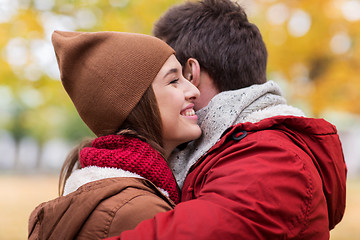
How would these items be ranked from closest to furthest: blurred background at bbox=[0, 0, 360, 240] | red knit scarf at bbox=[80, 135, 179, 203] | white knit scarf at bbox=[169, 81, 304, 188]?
red knit scarf at bbox=[80, 135, 179, 203] → white knit scarf at bbox=[169, 81, 304, 188] → blurred background at bbox=[0, 0, 360, 240]

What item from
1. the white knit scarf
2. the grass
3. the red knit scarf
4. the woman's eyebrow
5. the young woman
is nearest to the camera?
the young woman

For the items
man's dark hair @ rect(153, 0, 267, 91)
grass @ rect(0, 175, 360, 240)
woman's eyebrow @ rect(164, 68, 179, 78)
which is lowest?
grass @ rect(0, 175, 360, 240)

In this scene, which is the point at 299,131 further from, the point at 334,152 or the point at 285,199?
the point at 285,199

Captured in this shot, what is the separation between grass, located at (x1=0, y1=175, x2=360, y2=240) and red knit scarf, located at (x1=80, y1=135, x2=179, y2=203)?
203 inches

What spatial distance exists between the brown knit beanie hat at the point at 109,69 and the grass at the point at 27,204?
515 cm

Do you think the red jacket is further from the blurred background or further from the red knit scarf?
the blurred background

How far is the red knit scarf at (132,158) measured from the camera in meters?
2.06

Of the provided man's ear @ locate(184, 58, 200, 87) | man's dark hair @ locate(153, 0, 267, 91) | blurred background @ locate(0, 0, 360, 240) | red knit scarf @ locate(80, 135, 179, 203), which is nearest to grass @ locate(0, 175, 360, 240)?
blurred background @ locate(0, 0, 360, 240)

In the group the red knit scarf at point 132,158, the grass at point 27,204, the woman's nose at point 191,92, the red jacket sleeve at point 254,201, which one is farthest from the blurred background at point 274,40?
the red jacket sleeve at point 254,201

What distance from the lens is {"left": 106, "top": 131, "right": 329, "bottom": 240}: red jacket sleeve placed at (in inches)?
64.2

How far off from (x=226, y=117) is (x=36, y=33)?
195 inches

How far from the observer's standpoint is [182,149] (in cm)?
260

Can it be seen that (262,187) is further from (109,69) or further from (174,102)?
(109,69)

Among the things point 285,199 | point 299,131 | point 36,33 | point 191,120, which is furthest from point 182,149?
point 36,33
